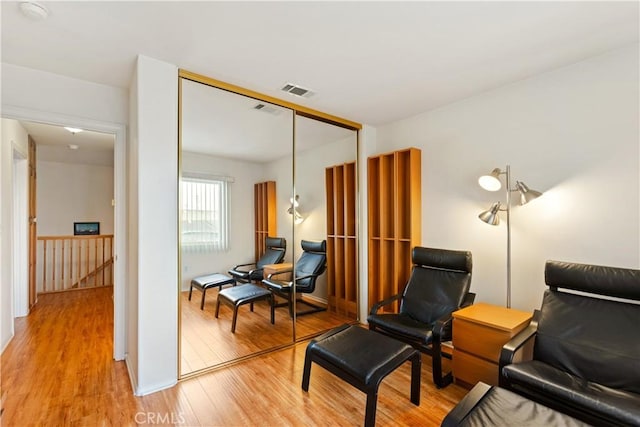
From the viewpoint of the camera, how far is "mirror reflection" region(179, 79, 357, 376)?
2668mm

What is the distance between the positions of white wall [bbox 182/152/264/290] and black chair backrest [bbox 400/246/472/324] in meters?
1.77

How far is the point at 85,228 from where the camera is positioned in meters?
5.86

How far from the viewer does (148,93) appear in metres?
2.23

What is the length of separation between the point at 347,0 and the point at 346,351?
88.8 inches

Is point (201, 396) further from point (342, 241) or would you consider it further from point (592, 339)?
point (592, 339)

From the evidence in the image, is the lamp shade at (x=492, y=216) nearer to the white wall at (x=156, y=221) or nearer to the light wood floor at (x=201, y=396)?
the light wood floor at (x=201, y=396)

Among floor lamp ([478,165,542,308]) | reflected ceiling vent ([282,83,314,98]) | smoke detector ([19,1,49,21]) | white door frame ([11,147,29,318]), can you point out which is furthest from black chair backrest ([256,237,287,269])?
white door frame ([11,147,29,318])

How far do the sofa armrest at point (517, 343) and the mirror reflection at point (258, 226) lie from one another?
2.02 meters

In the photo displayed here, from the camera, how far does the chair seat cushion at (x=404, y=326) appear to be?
2.40 m

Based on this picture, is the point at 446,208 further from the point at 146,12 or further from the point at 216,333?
the point at 146,12

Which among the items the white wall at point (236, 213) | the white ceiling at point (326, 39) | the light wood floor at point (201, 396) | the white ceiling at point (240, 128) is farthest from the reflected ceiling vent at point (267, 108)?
the light wood floor at point (201, 396)

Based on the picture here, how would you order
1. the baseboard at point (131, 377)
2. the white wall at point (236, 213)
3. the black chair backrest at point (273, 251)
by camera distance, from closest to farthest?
the baseboard at point (131, 377) < the white wall at point (236, 213) < the black chair backrest at point (273, 251)

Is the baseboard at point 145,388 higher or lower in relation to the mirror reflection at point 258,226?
lower
